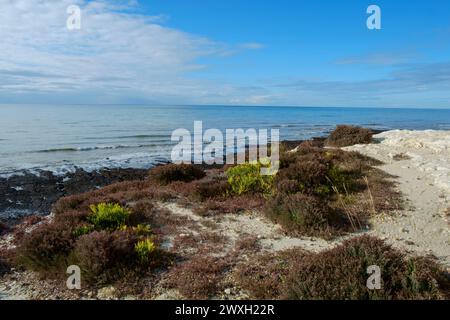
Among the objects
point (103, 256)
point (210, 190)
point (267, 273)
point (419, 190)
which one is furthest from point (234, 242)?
point (419, 190)

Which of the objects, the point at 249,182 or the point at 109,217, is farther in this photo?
the point at 249,182

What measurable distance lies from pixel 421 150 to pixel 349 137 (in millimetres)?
4954

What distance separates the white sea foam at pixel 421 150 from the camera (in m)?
13.7

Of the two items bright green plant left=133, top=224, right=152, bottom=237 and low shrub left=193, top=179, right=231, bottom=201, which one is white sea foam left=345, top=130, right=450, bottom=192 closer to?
low shrub left=193, top=179, right=231, bottom=201

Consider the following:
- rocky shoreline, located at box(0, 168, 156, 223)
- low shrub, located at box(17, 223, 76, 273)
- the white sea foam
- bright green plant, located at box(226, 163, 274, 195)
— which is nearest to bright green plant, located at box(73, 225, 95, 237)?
low shrub, located at box(17, 223, 76, 273)

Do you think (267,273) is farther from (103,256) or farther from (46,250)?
(46,250)

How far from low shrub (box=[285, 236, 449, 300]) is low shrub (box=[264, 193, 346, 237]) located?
7.13 ft

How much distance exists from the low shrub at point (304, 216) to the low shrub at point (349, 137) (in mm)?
13907

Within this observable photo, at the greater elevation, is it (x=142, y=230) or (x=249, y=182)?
(x=249, y=182)

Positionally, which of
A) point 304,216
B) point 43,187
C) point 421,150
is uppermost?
point 421,150

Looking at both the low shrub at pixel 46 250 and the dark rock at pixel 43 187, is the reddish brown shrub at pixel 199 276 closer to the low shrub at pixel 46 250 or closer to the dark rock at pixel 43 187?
the low shrub at pixel 46 250

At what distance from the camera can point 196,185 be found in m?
12.0

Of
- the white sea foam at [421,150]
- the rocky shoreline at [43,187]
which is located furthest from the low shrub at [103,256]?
the white sea foam at [421,150]

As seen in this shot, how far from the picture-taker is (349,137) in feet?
75.1
